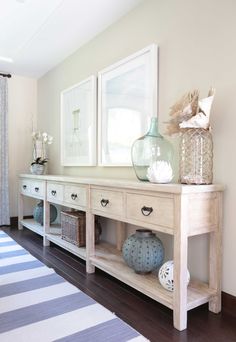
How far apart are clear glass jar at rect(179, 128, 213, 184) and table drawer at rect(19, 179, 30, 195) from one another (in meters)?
2.37

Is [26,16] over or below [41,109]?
over

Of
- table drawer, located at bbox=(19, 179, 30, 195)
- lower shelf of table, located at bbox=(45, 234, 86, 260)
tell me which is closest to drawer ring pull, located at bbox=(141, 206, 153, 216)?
lower shelf of table, located at bbox=(45, 234, 86, 260)

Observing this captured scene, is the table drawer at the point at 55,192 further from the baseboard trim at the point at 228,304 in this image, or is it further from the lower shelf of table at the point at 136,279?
the baseboard trim at the point at 228,304

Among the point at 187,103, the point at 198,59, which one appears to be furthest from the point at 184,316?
the point at 198,59

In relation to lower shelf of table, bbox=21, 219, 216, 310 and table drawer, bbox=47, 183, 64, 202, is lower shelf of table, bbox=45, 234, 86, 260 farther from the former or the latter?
table drawer, bbox=47, 183, 64, 202

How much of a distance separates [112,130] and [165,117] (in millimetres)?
667

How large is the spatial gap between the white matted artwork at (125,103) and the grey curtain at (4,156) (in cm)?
185

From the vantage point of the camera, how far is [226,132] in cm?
162

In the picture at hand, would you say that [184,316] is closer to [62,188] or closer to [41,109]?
[62,188]

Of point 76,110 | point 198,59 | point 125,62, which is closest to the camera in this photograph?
point 198,59

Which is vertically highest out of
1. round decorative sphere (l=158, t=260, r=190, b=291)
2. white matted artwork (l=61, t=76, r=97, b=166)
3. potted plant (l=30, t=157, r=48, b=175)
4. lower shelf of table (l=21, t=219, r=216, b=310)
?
white matted artwork (l=61, t=76, r=97, b=166)

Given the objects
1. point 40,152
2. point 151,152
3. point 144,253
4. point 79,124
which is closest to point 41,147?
point 40,152

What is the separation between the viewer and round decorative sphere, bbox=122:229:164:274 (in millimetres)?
1727

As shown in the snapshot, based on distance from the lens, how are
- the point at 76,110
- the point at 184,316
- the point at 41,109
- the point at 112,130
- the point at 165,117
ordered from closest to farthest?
Result: the point at 184,316 → the point at 165,117 → the point at 112,130 → the point at 76,110 → the point at 41,109
